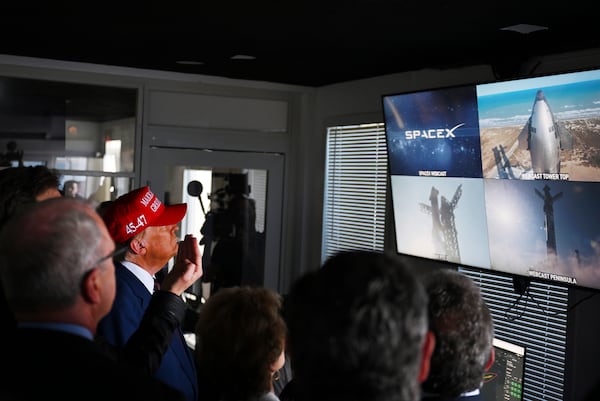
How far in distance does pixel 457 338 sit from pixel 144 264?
3.72 feet

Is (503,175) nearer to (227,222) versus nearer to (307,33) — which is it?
(307,33)

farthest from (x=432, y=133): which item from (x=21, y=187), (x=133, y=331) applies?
(x=21, y=187)

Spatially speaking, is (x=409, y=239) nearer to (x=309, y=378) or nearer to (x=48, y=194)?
(x=48, y=194)

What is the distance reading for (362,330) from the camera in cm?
98

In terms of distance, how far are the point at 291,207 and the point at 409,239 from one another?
71.6 inches

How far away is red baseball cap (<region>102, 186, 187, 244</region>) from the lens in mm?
2320

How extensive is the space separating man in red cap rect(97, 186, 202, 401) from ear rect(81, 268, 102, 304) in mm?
659

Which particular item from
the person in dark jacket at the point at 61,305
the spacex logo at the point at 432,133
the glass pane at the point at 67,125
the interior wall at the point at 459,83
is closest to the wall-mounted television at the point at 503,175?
the spacex logo at the point at 432,133

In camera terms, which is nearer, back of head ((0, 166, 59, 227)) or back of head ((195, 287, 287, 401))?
back of head ((195, 287, 287, 401))

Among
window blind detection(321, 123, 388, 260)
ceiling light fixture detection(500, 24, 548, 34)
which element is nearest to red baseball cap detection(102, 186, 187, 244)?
ceiling light fixture detection(500, 24, 548, 34)

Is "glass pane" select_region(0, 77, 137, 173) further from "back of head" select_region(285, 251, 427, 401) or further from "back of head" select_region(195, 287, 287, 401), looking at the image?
"back of head" select_region(285, 251, 427, 401)

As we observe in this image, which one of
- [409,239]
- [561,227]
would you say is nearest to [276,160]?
→ [409,239]

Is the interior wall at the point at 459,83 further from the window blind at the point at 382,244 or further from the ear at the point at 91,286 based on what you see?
the ear at the point at 91,286

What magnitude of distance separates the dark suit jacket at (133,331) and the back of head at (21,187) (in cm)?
34
